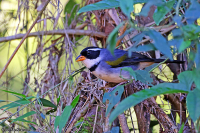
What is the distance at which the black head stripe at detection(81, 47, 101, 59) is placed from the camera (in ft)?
9.83

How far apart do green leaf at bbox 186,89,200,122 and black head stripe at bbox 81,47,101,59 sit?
2059 mm

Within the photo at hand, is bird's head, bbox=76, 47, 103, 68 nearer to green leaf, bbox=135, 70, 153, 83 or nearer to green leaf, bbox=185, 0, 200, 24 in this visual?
green leaf, bbox=135, 70, 153, 83

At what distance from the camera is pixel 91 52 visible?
3.02 metres

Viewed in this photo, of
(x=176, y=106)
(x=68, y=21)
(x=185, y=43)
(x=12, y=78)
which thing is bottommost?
Result: (x=176, y=106)

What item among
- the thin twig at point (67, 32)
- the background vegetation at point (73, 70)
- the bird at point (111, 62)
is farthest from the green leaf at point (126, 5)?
the thin twig at point (67, 32)

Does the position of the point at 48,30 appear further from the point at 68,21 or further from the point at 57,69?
the point at 57,69

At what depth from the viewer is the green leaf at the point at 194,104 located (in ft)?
3.08

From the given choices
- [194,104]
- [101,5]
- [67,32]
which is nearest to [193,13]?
[194,104]

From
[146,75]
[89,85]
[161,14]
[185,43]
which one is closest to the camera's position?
[185,43]

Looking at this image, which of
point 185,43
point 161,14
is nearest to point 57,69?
point 161,14

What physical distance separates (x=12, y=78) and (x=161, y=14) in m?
3.09

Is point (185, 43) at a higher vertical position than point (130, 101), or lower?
higher

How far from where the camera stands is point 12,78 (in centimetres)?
368

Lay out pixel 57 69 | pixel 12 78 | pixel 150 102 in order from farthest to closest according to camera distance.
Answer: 1. pixel 12 78
2. pixel 57 69
3. pixel 150 102
